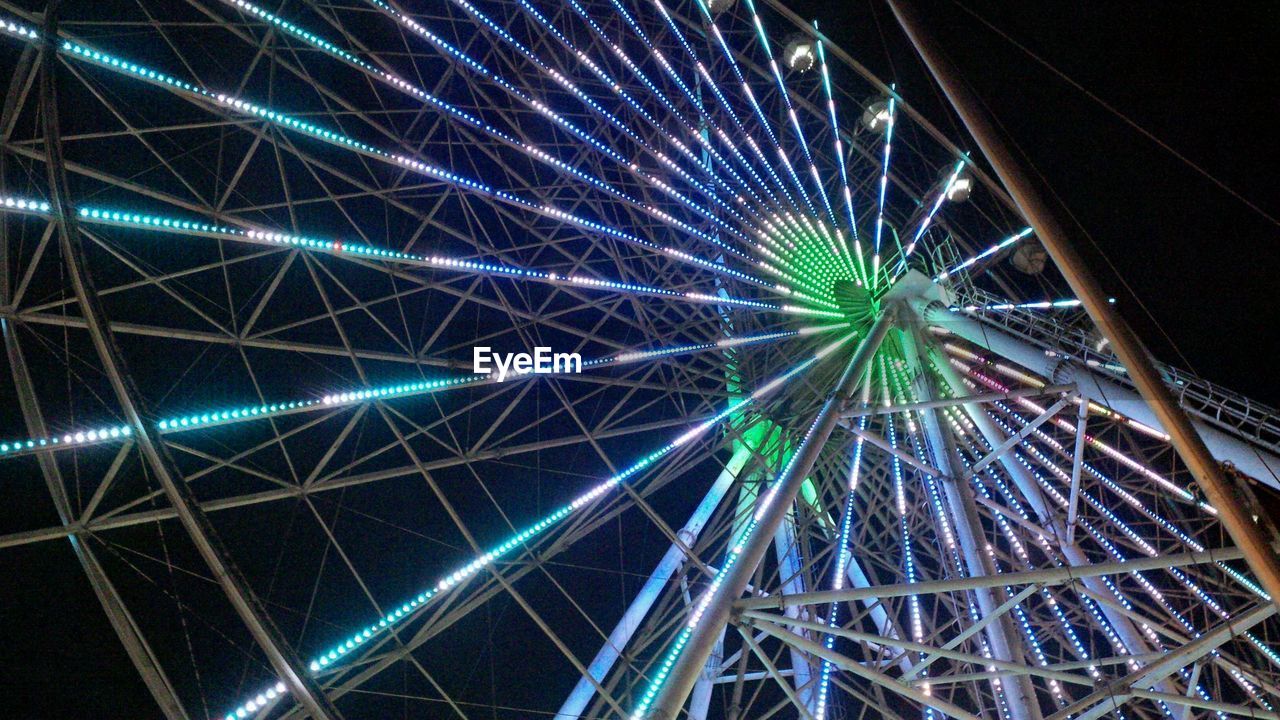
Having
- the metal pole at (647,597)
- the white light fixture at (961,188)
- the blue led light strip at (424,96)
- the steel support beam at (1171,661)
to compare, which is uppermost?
the white light fixture at (961,188)

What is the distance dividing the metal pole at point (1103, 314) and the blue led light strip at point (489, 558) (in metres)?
6.61

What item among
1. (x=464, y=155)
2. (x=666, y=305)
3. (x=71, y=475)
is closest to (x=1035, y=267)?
(x=666, y=305)

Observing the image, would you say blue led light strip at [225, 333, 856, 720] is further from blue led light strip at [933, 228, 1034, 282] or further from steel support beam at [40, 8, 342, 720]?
blue led light strip at [933, 228, 1034, 282]

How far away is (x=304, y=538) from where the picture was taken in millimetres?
12109

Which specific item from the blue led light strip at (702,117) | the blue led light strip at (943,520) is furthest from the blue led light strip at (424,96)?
the blue led light strip at (943,520)

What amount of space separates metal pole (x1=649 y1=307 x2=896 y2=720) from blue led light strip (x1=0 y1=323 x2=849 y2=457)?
12.4 ft

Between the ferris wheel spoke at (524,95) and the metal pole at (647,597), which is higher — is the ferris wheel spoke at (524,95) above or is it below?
above

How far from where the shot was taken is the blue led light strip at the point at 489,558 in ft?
25.1

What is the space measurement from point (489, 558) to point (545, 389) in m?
6.88

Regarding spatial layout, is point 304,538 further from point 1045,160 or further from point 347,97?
point 1045,160

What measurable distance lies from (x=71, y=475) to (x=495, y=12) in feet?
34.0

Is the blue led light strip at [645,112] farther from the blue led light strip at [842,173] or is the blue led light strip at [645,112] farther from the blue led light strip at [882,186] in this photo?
the blue led light strip at [882,186]

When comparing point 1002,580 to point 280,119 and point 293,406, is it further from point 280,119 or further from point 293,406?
point 280,119

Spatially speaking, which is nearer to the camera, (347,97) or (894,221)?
(347,97)
